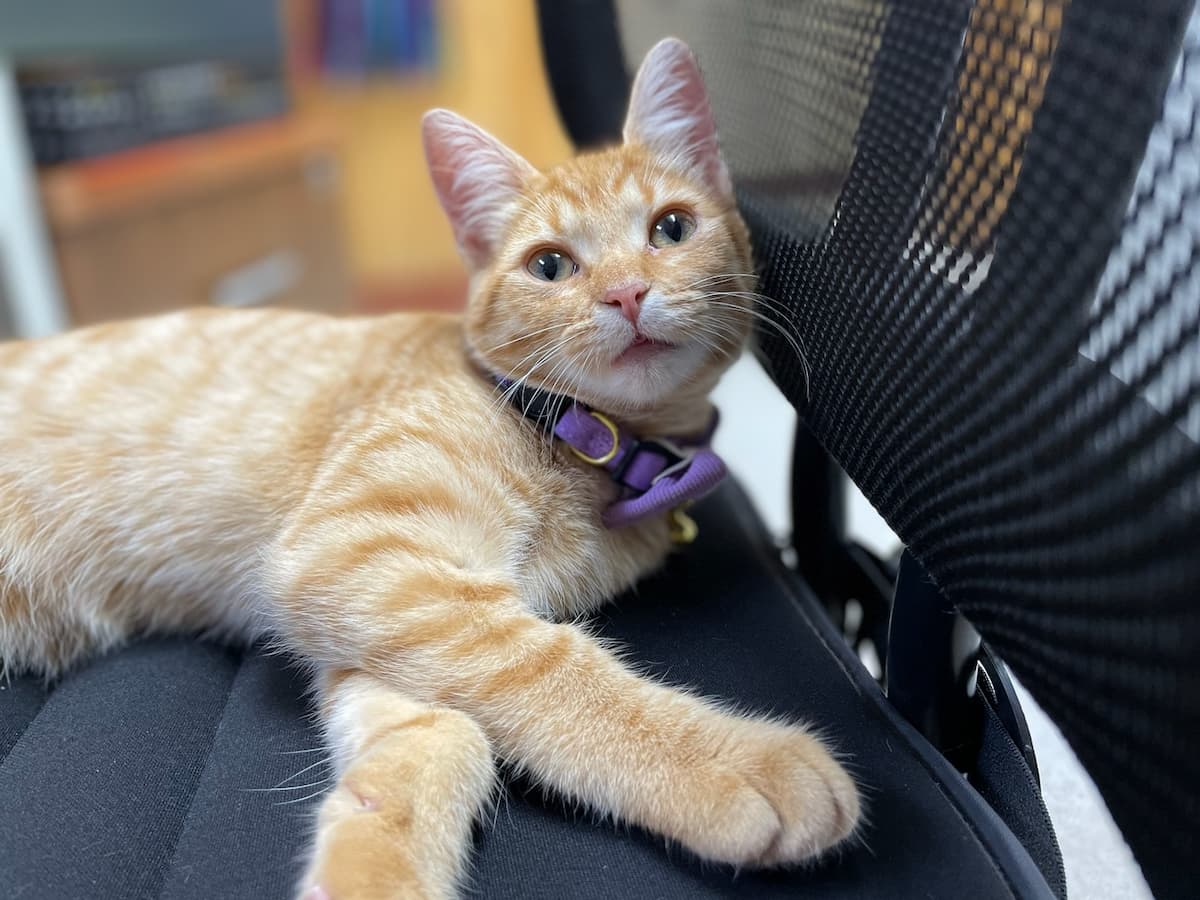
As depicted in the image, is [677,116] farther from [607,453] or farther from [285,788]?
[285,788]

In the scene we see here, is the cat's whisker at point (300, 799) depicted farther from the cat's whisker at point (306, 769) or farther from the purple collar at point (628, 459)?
the purple collar at point (628, 459)

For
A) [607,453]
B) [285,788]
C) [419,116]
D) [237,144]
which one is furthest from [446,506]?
[419,116]

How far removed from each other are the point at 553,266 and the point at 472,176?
161 mm

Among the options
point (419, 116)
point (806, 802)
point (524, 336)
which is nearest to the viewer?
point (806, 802)

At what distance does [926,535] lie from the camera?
0.58 meters

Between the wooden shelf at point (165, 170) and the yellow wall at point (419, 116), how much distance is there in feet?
2.51

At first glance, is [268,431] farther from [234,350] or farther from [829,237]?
[829,237]

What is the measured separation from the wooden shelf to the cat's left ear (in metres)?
1.46

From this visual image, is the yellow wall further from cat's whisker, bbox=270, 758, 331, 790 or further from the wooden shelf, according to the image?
cat's whisker, bbox=270, 758, 331, 790

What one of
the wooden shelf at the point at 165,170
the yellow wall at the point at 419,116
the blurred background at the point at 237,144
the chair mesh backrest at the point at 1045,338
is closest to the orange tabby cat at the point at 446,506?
the chair mesh backrest at the point at 1045,338

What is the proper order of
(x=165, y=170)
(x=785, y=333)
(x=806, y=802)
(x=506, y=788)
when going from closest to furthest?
(x=806, y=802)
(x=506, y=788)
(x=785, y=333)
(x=165, y=170)

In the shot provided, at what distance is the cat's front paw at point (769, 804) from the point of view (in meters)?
0.56

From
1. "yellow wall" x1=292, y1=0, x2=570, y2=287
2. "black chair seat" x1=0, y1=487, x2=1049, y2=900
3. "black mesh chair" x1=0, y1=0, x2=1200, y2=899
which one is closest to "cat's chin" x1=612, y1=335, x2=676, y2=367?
"black mesh chair" x1=0, y1=0, x2=1200, y2=899

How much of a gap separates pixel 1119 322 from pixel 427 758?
1.69ft
